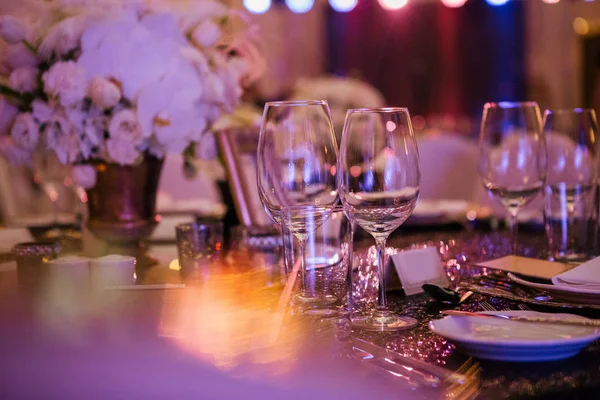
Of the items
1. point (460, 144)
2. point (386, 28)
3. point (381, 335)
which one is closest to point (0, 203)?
point (460, 144)

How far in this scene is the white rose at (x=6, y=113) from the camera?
1.47 meters

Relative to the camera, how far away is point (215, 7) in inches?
59.6

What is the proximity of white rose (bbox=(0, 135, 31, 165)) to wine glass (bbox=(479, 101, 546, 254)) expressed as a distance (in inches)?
34.9

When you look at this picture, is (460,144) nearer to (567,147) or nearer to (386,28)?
(567,147)

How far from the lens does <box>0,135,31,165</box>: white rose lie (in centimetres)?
149

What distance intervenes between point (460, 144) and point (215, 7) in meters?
2.32

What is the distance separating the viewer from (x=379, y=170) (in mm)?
881

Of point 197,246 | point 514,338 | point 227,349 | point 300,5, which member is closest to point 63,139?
point 197,246

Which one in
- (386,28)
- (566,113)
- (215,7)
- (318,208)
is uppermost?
(386,28)

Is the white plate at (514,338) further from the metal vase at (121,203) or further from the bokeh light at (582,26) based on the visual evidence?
the bokeh light at (582,26)

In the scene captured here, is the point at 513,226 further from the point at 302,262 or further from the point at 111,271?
the point at 111,271

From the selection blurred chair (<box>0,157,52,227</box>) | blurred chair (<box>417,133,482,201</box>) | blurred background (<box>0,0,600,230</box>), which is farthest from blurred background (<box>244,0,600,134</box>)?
blurred chair (<box>417,133,482,201</box>)

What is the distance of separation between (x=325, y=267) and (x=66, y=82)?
66cm

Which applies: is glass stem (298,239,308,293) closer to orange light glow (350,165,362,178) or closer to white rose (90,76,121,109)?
orange light glow (350,165,362,178)
